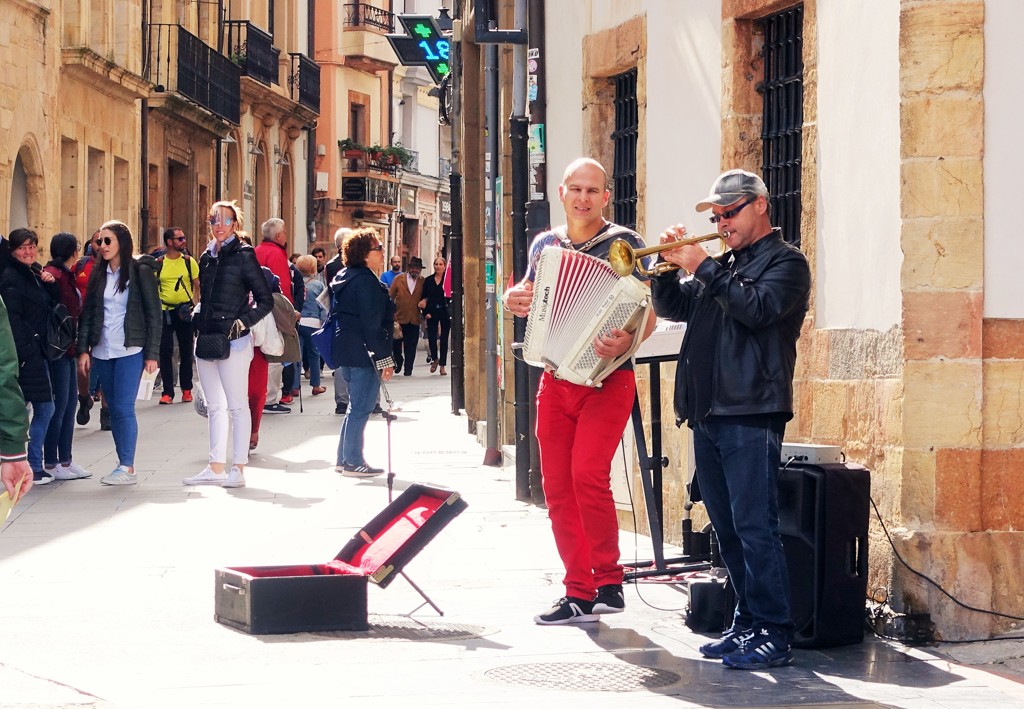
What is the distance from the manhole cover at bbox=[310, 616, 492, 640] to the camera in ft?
24.6

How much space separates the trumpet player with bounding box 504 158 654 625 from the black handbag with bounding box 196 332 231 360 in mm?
5202

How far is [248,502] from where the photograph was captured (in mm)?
12180

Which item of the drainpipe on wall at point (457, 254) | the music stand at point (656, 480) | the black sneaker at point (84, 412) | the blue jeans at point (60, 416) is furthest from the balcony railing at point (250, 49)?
the music stand at point (656, 480)

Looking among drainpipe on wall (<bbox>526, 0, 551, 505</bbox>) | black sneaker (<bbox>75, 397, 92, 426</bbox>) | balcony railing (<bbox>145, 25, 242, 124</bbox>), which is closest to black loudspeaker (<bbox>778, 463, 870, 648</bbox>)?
drainpipe on wall (<bbox>526, 0, 551, 505</bbox>)

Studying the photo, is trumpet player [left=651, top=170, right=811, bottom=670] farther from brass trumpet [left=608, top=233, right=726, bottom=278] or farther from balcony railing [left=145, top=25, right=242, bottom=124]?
balcony railing [left=145, top=25, right=242, bottom=124]

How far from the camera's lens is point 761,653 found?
22.4 feet

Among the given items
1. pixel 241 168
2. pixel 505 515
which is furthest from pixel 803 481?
pixel 241 168

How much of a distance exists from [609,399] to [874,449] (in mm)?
1117

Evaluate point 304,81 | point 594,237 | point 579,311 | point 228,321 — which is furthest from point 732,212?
point 304,81

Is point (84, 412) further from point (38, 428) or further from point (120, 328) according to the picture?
point (120, 328)

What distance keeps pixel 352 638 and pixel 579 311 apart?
5.23ft

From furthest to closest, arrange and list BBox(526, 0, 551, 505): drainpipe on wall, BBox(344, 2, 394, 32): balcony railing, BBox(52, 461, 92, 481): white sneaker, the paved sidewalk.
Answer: BBox(344, 2, 394, 32): balcony railing < BBox(52, 461, 92, 481): white sneaker < BBox(526, 0, 551, 505): drainpipe on wall < the paved sidewalk

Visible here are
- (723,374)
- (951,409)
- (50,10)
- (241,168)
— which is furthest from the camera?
(241,168)

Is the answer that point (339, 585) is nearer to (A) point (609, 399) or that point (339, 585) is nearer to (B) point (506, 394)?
(A) point (609, 399)
